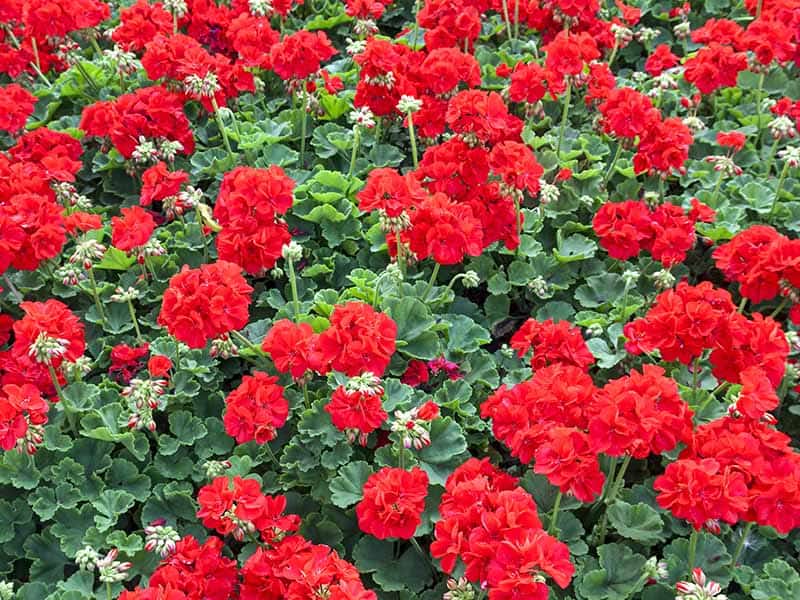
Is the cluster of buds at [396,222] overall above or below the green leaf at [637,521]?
above

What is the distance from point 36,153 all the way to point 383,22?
2470 mm

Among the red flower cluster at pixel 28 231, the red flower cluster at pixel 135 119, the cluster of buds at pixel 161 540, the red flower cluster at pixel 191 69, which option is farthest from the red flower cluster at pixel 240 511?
the red flower cluster at pixel 191 69

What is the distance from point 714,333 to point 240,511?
161 cm

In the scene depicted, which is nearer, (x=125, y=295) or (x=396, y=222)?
(x=396, y=222)

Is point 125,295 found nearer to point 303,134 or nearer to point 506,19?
point 303,134

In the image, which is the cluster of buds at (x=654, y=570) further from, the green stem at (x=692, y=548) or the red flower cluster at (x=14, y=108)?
the red flower cluster at (x=14, y=108)

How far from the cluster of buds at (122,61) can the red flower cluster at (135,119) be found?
37 centimetres

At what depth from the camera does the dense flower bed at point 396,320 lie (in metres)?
2.64

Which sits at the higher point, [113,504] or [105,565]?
[105,565]

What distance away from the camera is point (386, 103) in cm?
421

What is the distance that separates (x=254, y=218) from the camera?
10.7ft

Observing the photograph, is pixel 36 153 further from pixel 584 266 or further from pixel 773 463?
pixel 773 463

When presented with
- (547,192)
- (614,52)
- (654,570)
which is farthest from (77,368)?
(614,52)

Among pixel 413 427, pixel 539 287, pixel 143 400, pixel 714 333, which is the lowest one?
pixel 539 287
